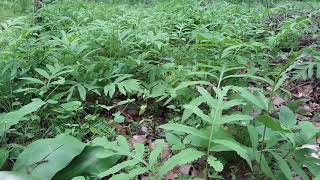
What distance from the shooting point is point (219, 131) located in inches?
73.2

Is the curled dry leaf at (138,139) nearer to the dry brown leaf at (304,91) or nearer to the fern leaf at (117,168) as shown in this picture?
the fern leaf at (117,168)

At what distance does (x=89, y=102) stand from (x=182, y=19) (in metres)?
2.32

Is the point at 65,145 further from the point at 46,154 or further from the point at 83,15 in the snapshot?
the point at 83,15

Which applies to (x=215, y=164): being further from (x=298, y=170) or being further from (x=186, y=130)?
(x=298, y=170)

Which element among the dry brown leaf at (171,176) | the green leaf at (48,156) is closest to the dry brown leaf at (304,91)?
the dry brown leaf at (171,176)

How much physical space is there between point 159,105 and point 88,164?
0.89 metres

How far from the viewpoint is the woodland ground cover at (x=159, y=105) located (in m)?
1.81

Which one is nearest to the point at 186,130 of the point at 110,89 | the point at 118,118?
the point at 118,118

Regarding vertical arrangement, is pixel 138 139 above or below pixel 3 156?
below

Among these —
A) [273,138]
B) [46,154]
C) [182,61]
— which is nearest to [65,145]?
[46,154]

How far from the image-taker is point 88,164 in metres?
2.03

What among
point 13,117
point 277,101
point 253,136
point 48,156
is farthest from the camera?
point 277,101

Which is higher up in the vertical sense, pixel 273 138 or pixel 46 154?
pixel 273 138

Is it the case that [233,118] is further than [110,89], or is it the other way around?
[110,89]
